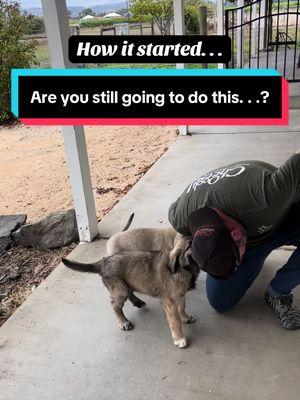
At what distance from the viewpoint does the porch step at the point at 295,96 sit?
7.26 metres

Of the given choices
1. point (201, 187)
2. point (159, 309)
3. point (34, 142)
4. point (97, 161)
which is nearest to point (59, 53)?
point (201, 187)

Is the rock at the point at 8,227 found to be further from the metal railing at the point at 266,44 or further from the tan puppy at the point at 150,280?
the metal railing at the point at 266,44

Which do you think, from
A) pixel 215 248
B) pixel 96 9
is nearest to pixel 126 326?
pixel 215 248

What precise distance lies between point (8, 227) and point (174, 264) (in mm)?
2219

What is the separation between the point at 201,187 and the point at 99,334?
105 cm

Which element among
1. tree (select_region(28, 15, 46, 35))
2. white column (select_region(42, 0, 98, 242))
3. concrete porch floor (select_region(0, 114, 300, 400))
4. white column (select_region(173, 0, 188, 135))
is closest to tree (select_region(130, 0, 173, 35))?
tree (select_region(28, 15, 46, 35))

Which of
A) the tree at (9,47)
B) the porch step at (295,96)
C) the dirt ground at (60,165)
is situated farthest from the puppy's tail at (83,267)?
the tree at (9,47)

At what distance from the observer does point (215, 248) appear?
1919 millimetres

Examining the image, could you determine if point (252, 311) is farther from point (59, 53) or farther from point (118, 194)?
point (118, 194)

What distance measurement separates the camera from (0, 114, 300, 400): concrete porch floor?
216 centimetres

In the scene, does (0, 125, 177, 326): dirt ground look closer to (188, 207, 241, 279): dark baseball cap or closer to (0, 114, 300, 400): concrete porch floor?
(0, 114, 300, 400): concrete porch floor

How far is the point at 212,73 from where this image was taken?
331 centimetres

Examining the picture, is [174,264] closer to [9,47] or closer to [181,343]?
[181,343]

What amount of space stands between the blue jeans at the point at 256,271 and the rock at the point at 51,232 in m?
1.50
